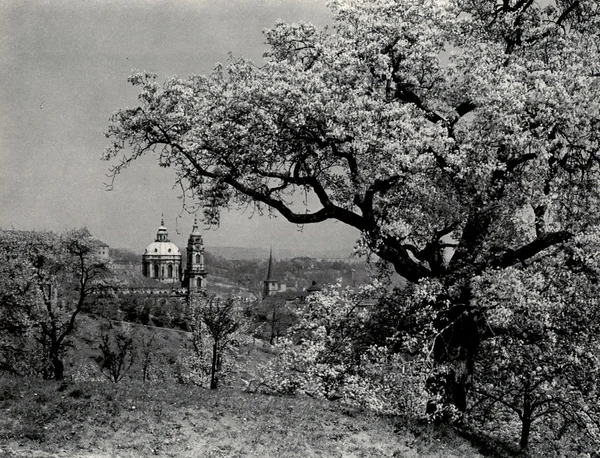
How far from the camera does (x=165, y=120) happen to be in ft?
46.7

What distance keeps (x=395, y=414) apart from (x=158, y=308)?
8889 cm

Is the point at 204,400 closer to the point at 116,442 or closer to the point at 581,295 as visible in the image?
the point at 116,442

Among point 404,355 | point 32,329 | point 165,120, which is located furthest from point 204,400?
point 32,329

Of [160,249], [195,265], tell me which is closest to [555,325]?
[195,265]

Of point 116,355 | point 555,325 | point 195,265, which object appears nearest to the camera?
point 555,325

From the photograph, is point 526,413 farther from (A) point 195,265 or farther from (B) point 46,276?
(A) point 195,265

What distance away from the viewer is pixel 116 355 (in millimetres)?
54719

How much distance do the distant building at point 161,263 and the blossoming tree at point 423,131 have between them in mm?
183098

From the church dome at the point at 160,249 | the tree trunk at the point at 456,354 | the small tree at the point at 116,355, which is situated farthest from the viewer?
the church dome at the point at 160,249

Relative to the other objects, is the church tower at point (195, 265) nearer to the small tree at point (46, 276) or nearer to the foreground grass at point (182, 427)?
the small tree at point (46, 276)

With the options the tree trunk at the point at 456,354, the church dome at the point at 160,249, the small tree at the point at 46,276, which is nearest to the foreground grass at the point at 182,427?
the tree trunk at the point at 456,354

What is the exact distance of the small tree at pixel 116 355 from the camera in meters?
45.5

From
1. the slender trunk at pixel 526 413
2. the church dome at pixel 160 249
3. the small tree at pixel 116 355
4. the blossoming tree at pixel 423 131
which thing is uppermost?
the blossoming tree at pixel 423 131

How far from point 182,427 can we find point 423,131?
7.44 meters
